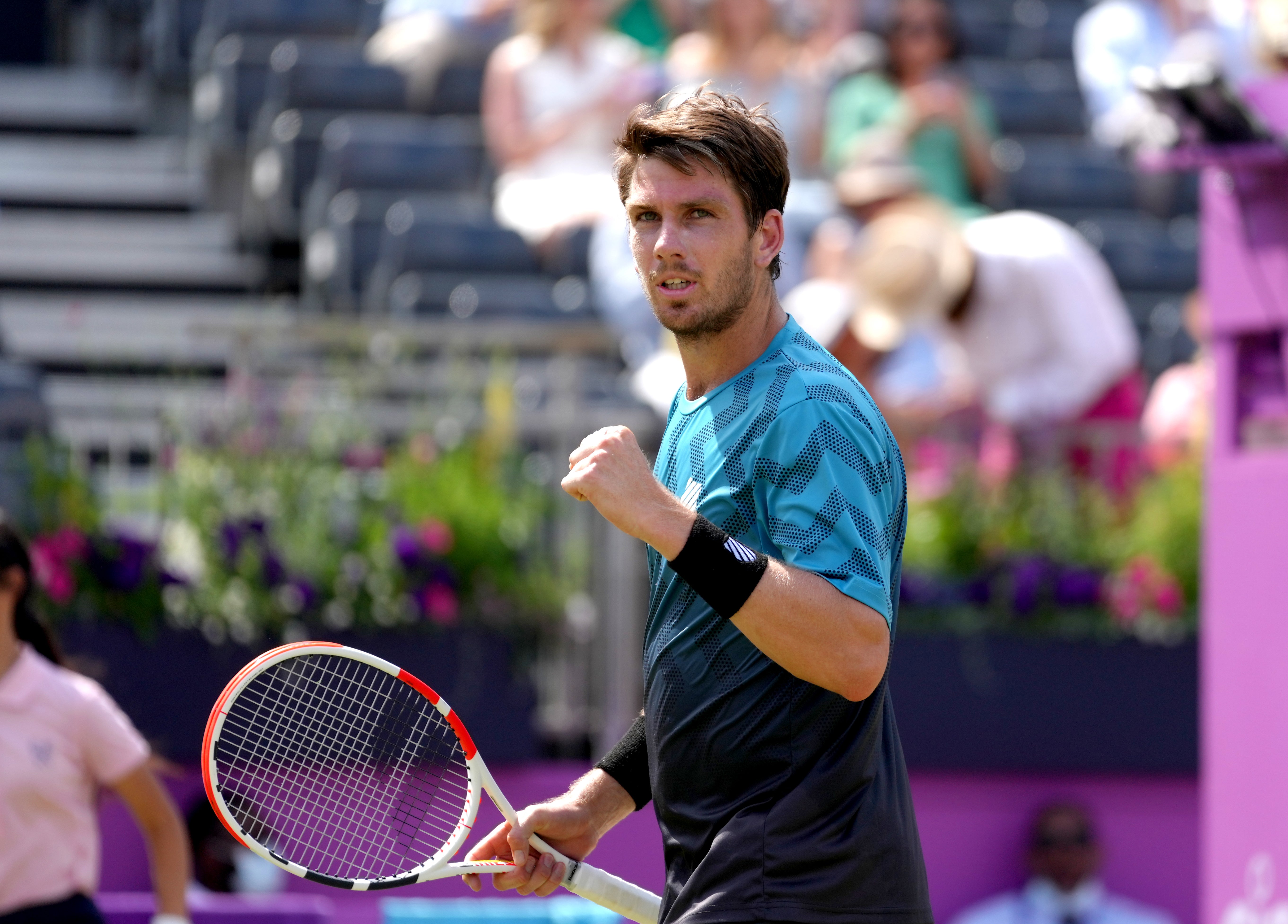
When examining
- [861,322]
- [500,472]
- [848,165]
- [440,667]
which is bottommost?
[440,667]

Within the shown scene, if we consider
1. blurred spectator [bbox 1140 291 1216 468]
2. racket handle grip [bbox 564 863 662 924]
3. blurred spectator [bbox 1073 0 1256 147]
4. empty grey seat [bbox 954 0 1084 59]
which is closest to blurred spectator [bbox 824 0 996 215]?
blurred spectator [bbox 1073 0 1256 147]

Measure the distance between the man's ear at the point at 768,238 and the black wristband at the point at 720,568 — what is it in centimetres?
46

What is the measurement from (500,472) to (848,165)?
299 centimetres

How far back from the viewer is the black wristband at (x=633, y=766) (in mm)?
3148

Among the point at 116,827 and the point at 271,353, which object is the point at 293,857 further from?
the point at 271,353

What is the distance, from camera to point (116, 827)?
6.45m

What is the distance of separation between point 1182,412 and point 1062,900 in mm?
2081

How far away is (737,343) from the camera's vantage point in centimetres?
282

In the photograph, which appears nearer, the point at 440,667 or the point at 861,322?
the point at 440,667

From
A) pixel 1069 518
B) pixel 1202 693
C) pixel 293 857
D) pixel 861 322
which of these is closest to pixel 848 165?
pixel 861 322

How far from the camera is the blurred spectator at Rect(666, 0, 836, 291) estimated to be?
29.2ft

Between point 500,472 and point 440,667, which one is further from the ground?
point 500,472

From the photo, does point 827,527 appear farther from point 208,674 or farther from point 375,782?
point 208,674

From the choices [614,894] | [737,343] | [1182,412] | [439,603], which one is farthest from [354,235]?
[737,343]
